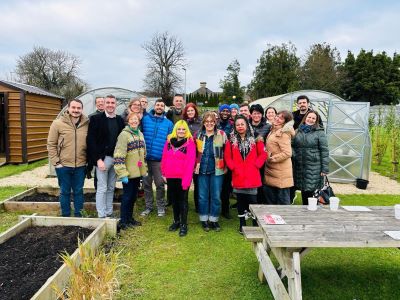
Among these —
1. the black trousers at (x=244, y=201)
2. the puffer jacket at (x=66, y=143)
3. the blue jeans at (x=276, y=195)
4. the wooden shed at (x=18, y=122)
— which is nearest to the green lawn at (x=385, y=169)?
the blue jeans at (x=276, y=195)

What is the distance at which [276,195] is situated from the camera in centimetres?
494

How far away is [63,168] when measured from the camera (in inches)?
187

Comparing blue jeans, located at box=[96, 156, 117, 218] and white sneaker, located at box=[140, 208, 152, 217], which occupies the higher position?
blue jeans, located at box=[96, 156, 117, 218]

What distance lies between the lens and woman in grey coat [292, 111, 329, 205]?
4883 millimetres

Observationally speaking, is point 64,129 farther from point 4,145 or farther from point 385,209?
point 4,145

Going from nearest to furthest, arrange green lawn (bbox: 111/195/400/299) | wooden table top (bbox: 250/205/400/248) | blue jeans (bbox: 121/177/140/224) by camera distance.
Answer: wooden table top (bbox: 250/205/400/248) → green lawn (bbox: 111/195/400/299) → blue jeans (bbox: 121/177/140/224)

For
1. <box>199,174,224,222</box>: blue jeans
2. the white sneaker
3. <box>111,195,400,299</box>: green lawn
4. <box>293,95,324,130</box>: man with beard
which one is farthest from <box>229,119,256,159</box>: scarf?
the white sneaker

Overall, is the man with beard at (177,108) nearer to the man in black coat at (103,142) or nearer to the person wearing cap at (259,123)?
the man in black coat at (103,142)

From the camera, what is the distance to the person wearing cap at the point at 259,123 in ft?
16.7

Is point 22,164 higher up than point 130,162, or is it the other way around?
point 130,162

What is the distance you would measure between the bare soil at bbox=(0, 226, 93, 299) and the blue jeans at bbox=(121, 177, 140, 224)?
67 centimetres

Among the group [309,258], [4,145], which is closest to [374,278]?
[309,258]

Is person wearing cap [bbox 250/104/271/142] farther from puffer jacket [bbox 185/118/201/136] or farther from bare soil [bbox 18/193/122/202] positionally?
bare soil [bbox 18/193/122/202]

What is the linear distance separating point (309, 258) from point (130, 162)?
2.87 m
